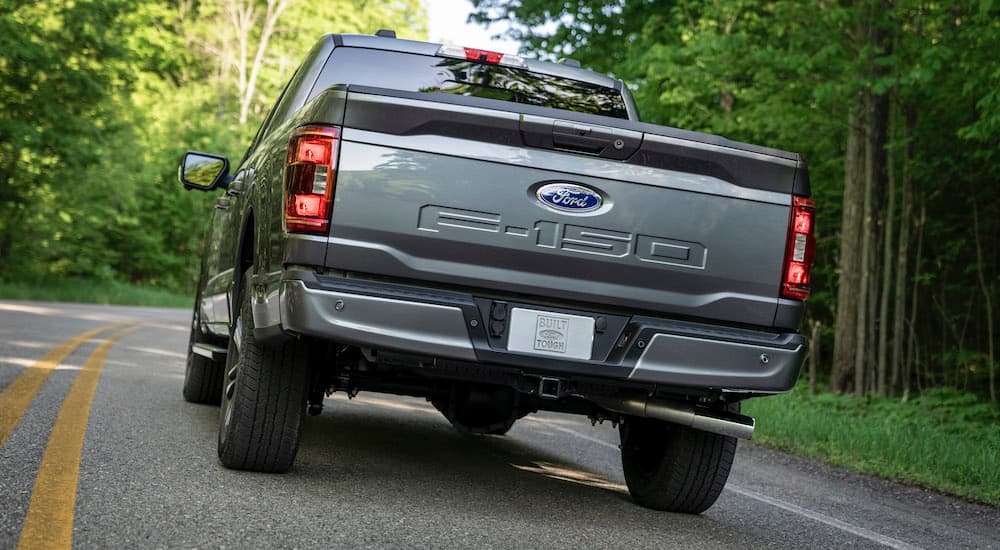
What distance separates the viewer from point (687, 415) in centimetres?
464

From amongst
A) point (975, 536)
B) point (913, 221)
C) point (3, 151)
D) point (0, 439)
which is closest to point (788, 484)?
point (975, 536)

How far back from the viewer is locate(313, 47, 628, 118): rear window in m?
5.90

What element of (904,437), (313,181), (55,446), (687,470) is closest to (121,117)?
(904,437)

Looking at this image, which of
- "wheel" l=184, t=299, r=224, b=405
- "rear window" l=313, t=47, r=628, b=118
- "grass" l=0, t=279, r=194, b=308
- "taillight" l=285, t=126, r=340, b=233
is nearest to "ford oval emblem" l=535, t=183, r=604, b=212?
"taillight" l=285, t=126, r=340, b=233

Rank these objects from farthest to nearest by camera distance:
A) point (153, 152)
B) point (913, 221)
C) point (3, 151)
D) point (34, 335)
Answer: point (153, 152) < point (3, 151) < point (913, 221) < point (34, 335)

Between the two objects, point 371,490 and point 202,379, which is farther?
point 202,379

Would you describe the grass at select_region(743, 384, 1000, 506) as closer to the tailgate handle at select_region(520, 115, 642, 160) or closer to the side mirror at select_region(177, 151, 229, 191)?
the tailgate handle at select_region(520, 115, 642, 160)

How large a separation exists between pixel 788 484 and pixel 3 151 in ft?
67.2

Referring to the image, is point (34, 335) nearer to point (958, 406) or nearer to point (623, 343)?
point (623, 343)

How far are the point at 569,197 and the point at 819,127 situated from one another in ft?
43.0

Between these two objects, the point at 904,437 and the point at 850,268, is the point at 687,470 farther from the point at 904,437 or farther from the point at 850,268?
the point at 850,268

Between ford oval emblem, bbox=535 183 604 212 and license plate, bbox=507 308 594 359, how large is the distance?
432mm

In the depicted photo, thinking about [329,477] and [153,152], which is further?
[153,152]

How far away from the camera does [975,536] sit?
589 centimetres
